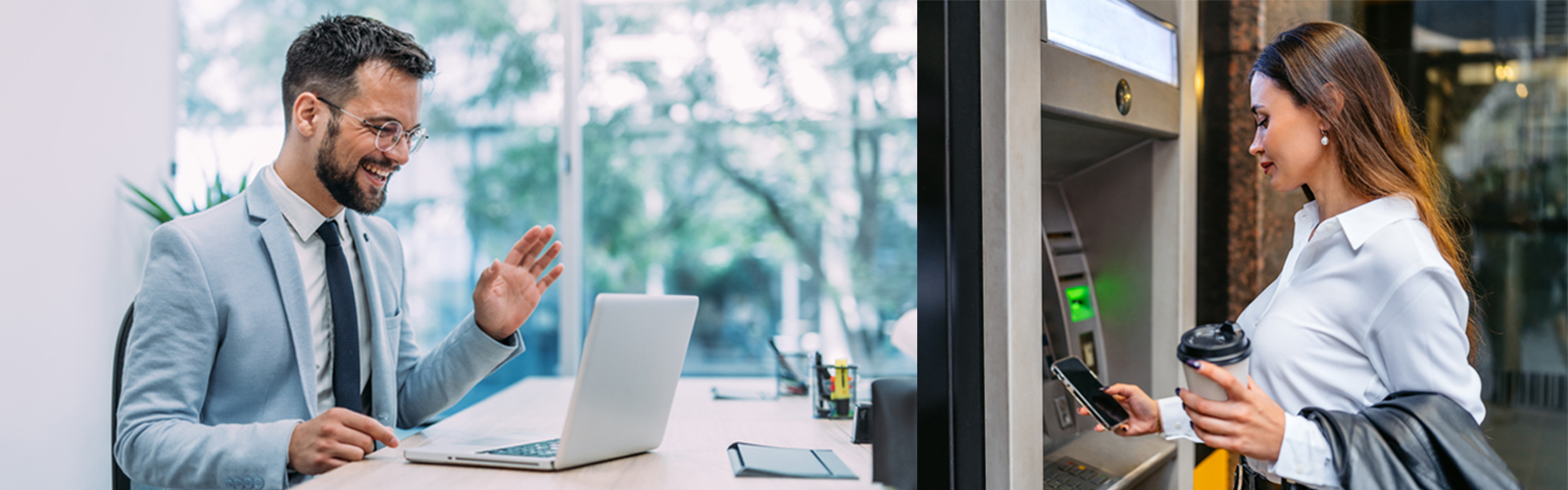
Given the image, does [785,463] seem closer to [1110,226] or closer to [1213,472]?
[1110,226]

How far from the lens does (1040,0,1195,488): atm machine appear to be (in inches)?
62.5

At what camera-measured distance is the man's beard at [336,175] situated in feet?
5.84

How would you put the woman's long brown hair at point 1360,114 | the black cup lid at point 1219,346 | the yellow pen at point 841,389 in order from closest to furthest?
the black cup lid at point 1219,346, the woman's long brown hair at point 1360,114, the yellow pen at point 841,389

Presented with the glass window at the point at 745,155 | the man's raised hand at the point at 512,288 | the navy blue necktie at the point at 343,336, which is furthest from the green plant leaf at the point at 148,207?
the glass window at the point at 745,155

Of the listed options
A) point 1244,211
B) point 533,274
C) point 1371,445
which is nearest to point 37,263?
point 533,274

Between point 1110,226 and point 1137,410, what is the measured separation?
2.57 ft

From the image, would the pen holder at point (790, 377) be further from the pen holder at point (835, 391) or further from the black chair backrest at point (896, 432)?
the black chair backrest at point (896, 432)

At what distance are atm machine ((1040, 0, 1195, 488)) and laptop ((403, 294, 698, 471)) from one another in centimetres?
71

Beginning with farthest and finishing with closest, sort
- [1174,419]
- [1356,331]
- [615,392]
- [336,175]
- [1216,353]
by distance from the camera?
[336,175]
[615,392]
[1174,419]
[1356,331]
[1216,353]

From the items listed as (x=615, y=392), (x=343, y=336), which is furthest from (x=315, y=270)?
(x=615, y=392)

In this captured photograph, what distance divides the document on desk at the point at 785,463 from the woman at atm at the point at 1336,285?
1.56ft

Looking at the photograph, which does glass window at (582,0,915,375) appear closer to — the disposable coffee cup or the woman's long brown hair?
the woman's long brown hair

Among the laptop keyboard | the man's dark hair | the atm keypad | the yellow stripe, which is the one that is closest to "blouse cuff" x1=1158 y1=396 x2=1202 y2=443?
the atm keypad

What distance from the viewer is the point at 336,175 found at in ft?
5.87
